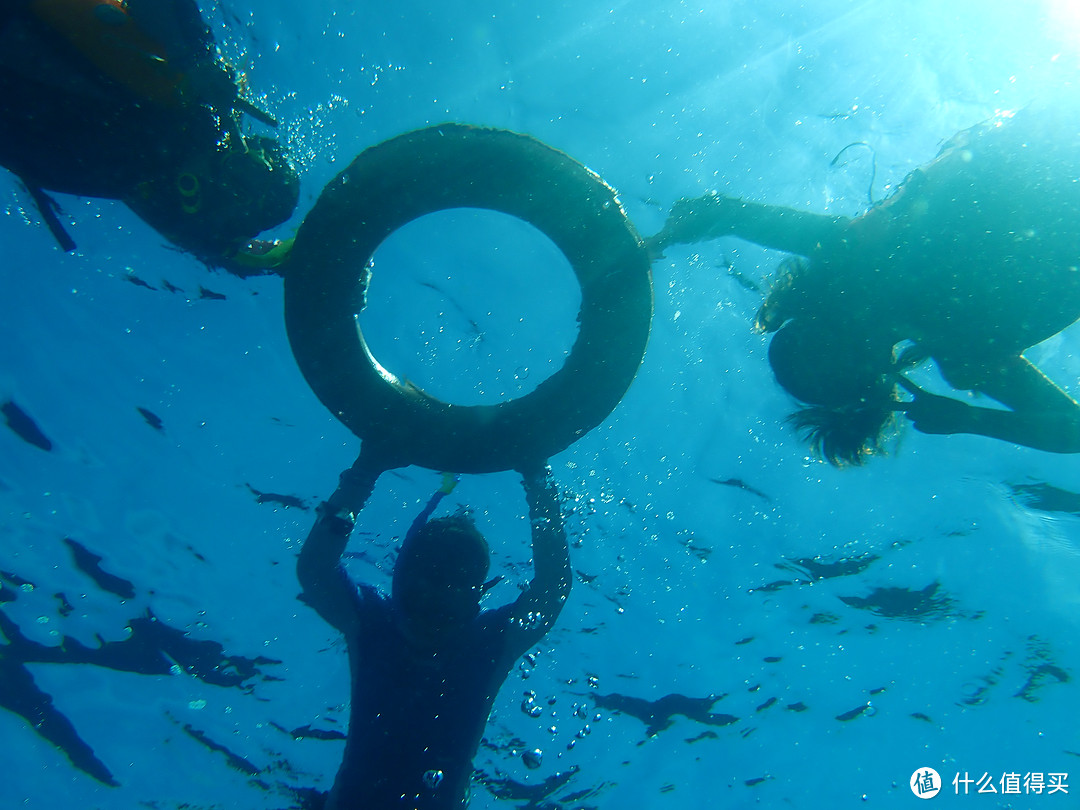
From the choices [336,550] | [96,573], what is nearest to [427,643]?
[336,550]

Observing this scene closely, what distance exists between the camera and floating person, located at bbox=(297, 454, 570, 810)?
5.09m

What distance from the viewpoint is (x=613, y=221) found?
405 centimetres

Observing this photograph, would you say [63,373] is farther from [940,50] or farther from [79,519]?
[940,50]

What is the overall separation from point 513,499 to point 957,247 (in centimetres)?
A: 599

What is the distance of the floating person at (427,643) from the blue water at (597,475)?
2328mm

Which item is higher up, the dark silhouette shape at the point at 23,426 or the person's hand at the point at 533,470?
the dark silhouette shape at the point at 23,426

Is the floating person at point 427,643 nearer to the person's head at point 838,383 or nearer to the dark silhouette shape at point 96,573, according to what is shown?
the person's head at point 838,383

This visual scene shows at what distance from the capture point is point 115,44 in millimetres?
3039

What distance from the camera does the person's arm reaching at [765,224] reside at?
360cm

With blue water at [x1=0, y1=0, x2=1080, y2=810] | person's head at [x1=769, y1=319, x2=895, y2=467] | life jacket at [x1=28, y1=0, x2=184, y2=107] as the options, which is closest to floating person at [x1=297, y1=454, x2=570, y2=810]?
person's head at [x1=769, y1=319, x2=895, y2=467]

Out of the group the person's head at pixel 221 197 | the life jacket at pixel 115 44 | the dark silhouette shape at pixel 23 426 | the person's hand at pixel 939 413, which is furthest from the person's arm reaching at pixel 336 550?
the dark silhouette shape at pixel 23 426

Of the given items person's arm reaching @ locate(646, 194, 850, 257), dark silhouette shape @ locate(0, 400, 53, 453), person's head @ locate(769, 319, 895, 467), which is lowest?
person's head @ locate(769, 319, 895, 467)

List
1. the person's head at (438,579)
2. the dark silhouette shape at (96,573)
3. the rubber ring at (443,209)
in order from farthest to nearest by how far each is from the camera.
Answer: the dark silhouette shape at (96,573)
the person's head at (438,579)
the rubber ring at (443,209)

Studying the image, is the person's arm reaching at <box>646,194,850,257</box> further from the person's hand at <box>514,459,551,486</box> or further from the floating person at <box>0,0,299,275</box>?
the floating person at <box>0,0,299,275</box>
